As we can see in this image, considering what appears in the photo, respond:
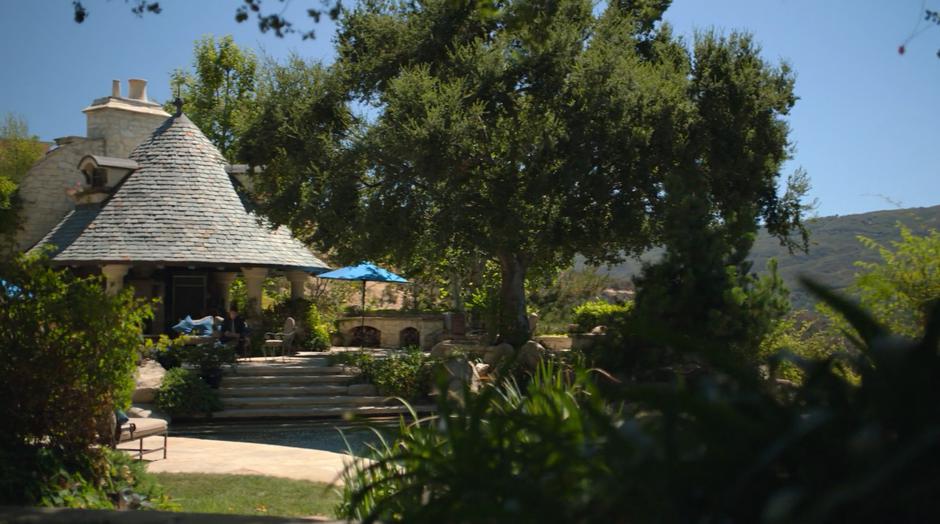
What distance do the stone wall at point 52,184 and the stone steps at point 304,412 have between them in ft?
56.1

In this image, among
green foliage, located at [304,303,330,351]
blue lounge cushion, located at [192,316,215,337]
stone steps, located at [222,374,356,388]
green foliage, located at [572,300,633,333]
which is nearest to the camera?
stone steps, located at [222,374,356,388]

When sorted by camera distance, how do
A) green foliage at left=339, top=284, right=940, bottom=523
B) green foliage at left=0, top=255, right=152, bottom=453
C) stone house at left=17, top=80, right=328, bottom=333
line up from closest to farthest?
1. green foliage at left=339, top=284, right=940, bottom=523
2. green foliage at left=0, top=255, right=152, bottom=453
3. stone house at left=17, top=80, right=328, bottom=333

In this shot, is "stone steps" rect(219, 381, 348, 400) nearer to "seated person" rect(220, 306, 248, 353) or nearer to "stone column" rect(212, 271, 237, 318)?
"seated person" rect(220, 306, 248, 353)

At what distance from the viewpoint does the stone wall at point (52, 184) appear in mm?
32344

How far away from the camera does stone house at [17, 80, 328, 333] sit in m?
25.0

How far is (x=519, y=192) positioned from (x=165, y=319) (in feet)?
43.4

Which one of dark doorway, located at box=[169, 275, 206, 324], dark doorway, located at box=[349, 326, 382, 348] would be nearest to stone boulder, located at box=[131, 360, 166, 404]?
dark doorway, located at box=[169, 275, 206, 324]

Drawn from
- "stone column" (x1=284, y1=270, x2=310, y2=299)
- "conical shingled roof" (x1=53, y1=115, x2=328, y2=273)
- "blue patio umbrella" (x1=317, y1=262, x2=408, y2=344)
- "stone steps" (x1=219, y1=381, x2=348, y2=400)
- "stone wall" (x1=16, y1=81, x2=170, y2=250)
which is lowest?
"stone steps" (x1=219, y1=381, x2=348, y2=400)

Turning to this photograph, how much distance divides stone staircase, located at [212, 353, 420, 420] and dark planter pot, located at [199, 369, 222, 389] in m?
0.19

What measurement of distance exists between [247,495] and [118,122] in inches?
1052

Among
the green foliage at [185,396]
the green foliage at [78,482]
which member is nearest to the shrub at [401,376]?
the green foliage at [185,396]

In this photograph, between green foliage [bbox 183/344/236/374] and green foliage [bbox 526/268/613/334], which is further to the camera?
Answer: green foliage [bbox 526/268/613/334]

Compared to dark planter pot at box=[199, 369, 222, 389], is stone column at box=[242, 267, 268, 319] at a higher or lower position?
higher

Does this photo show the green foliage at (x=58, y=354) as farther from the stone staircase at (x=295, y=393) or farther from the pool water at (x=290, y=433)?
the stone staircase at (x=295, y=393)
